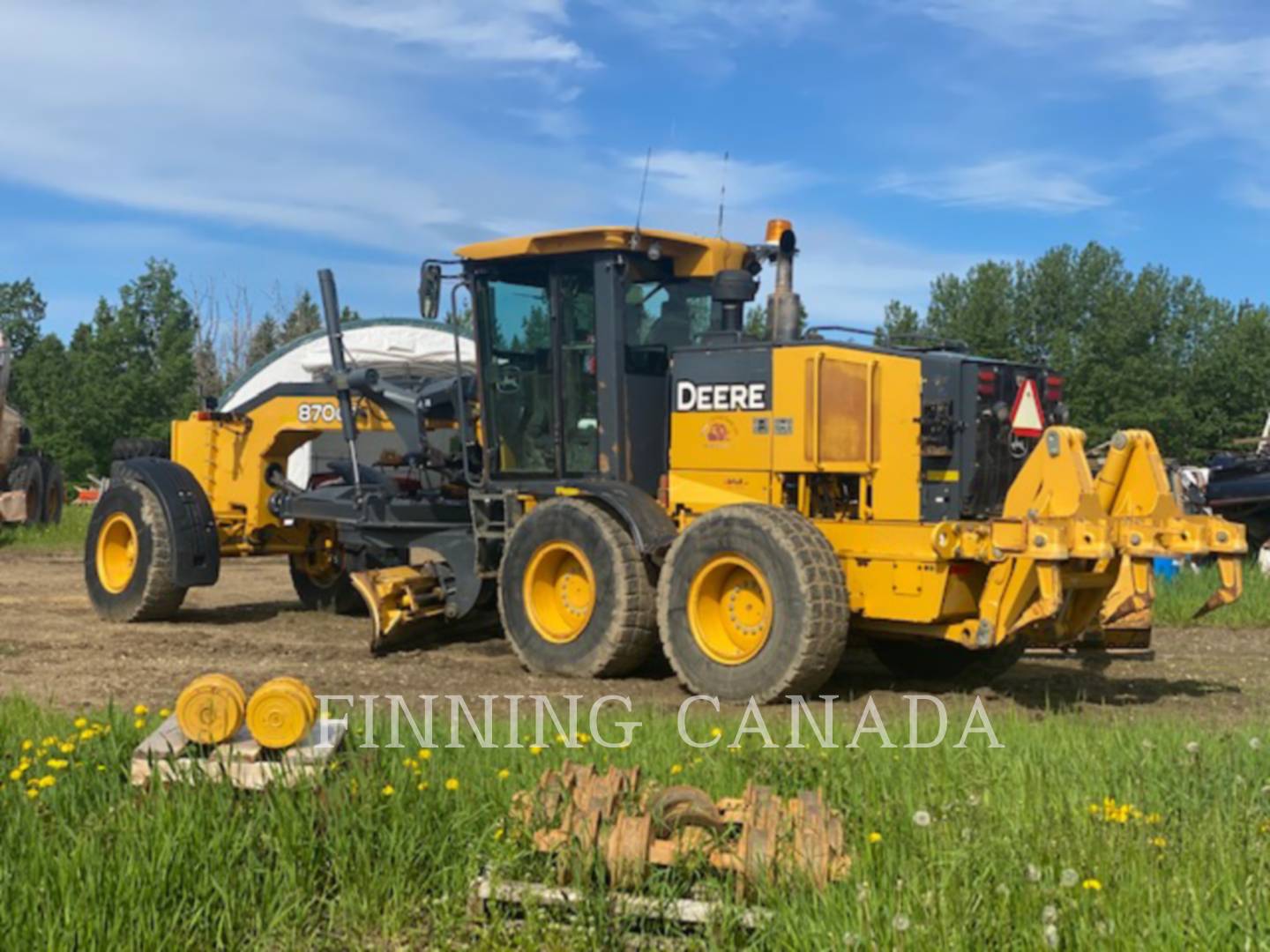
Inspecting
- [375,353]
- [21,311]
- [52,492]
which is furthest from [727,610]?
[21,311]

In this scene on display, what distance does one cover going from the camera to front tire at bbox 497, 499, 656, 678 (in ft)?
29.6

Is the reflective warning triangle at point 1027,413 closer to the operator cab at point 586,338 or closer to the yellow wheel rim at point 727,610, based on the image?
Result: the yellow wheel rim at point 727,610

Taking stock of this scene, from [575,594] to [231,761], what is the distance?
15.7ft

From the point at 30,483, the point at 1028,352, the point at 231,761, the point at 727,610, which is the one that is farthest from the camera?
the point at 1028,352

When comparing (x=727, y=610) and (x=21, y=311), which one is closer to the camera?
(x=727, y=610)

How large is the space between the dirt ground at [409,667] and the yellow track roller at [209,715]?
3.14 metres

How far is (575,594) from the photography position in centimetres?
952

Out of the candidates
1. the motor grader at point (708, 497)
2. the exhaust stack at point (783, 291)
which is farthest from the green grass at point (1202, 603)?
the exhaust stack at point (783, 291)

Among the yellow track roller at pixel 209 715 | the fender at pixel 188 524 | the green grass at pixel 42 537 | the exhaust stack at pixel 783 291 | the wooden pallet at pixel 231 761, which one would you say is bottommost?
the wooden pallet at pixel 231 761

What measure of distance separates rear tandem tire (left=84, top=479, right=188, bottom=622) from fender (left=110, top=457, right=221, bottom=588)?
6 centimetres

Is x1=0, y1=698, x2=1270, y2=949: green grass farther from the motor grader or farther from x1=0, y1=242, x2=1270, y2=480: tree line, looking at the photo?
x1=0, y1=242, x2=1270, y2=480: tree line

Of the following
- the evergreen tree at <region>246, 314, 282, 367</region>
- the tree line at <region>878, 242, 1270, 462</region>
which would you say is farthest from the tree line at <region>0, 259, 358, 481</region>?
the tree line at <region>878, 242, 1270, 462</region>

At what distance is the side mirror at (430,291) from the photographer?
33.5 ft

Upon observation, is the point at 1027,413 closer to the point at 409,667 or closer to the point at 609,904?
the point at 409,667
